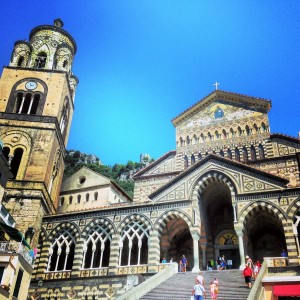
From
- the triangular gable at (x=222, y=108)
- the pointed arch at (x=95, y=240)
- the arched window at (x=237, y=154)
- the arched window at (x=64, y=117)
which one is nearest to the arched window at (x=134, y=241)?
the pointed arch at (x=95, y=240)

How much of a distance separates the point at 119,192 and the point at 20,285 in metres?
16.1

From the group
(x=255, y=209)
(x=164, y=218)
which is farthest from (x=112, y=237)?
(x=255, y=209)

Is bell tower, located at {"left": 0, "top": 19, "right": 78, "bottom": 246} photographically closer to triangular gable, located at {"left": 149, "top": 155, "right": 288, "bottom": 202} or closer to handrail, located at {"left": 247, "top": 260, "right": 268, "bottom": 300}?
triangular gable, located at {"left": 149, "top": 155, "right": 288, "bottom": 202}

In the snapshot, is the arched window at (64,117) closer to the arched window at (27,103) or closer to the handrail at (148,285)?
the arched window at (27,103)

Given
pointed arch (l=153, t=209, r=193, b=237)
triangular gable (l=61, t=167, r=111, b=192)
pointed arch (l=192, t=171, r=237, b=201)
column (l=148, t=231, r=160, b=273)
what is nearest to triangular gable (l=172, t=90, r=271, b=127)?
triangular gable (l=61, t=167, r=111, b=192)

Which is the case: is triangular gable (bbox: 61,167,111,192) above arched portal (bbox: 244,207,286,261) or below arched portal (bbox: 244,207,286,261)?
above

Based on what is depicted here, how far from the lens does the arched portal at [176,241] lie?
2464 cm

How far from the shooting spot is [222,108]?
108 feet

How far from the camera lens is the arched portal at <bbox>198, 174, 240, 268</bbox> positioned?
24016 millimetres

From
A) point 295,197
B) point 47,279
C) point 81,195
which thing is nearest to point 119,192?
point 81,195

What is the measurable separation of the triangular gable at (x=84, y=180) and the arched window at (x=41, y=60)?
1143cm

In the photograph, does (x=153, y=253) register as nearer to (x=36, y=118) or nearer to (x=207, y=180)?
(x=207, y=180)

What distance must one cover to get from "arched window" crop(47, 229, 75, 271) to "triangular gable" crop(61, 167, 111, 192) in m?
9.08

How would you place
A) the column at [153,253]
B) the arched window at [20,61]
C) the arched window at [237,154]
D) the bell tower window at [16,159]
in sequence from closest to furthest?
the column at [153,253] → the bell tower window at [16,159] → the arched window at [237,154] → the arched window at [20,61]
